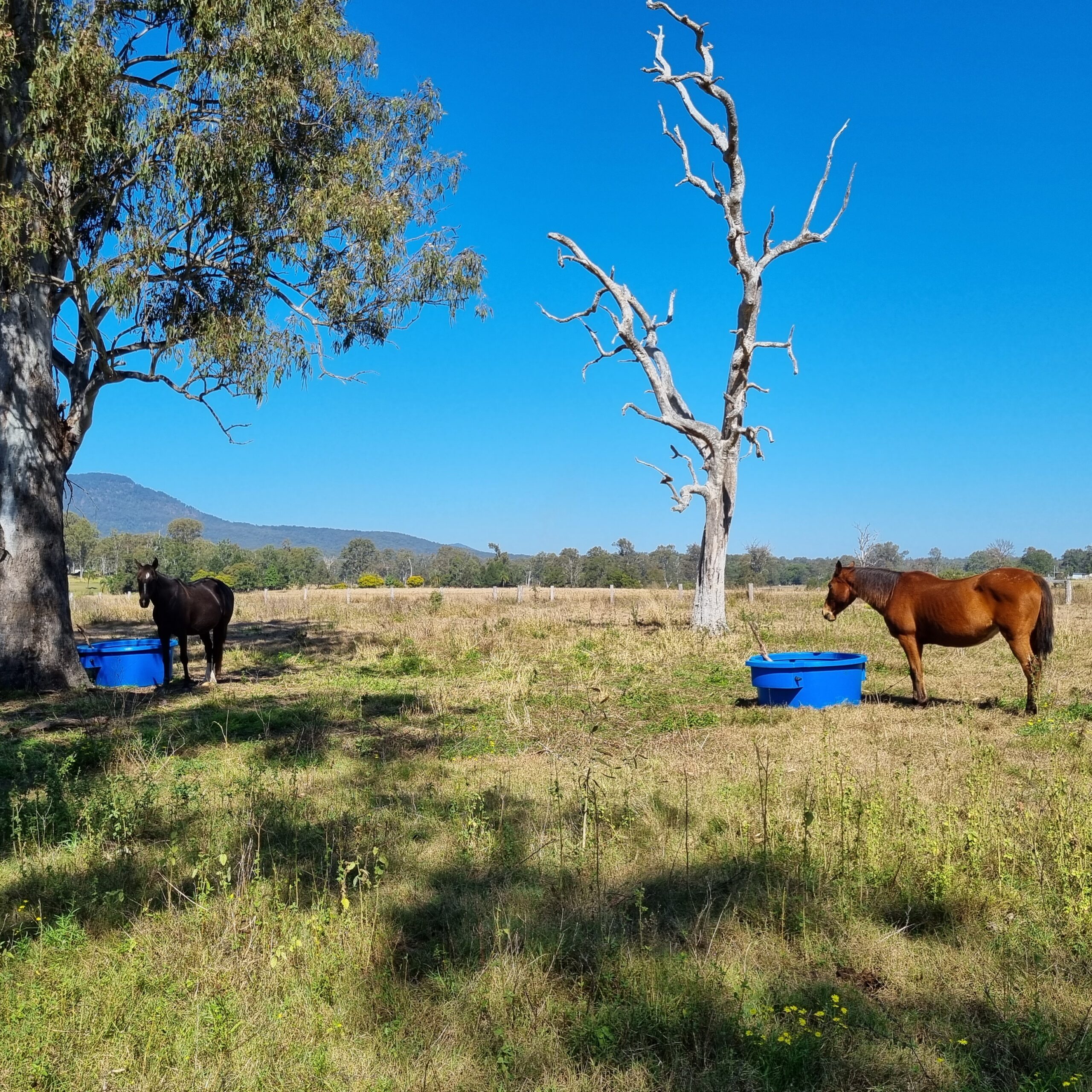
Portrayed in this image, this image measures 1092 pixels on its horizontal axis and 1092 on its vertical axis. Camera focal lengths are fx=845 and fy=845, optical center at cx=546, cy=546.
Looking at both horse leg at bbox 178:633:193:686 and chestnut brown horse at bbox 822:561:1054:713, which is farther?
horse leg at bbox 178:633:193:686

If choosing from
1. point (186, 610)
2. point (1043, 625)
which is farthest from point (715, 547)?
point (186, 610)

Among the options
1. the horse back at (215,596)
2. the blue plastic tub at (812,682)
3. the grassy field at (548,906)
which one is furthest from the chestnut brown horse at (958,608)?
the horse back at (215,596)

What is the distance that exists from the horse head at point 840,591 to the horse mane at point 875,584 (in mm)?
61

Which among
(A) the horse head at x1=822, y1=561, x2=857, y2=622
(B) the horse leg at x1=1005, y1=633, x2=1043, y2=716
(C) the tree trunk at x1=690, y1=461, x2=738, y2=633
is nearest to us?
(B) the horse leg at x1=1005, y1=633, x2=1043, y2=716

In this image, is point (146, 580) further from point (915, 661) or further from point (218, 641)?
point (915, 661)

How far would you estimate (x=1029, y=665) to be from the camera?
898 centimetres

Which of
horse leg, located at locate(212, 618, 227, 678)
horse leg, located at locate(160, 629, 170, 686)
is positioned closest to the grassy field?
horse leg, located at locate(160, 629, 170, 686)

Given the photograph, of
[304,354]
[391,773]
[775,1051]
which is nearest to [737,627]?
[304,354]

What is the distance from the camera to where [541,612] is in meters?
24.9

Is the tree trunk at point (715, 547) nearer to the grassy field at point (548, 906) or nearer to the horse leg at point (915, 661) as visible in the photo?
the horse leg at point (915, 661)

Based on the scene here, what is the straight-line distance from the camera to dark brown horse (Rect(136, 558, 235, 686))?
11.3 m

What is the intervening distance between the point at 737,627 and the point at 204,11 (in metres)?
15.7

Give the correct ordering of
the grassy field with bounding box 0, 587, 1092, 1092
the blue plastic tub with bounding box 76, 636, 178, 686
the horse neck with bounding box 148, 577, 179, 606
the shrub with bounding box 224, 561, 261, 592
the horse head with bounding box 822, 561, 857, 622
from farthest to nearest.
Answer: the shrub with bounding box 224, 561, 261, 592 → the blue plastic tub with bounding box 76, 636, 178, 686 → the horse neck with bounding box 148, 577, 179, 606 → the horse head with bounding box 822, 561, 857, 622 → the grassy field with bounding box 0, 587, 1092, 1092

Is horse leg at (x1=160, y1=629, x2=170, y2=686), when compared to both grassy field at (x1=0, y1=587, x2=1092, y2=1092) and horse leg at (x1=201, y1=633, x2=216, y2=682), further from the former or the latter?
grassy field at (x1=0, y1=587, x2=1092, y2=1092)
